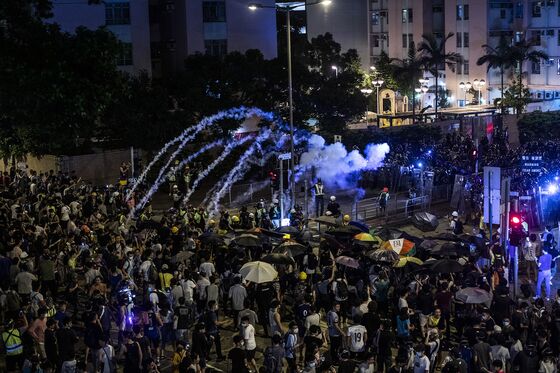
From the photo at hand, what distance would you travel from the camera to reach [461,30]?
70625mm

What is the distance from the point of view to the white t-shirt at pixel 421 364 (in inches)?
575

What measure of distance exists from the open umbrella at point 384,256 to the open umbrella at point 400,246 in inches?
20.7

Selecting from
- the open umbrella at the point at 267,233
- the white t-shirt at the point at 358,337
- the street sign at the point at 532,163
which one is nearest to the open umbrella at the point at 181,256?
the open umbrella at the point at 267,233

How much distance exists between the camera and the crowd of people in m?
15.2

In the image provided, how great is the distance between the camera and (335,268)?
20359mm

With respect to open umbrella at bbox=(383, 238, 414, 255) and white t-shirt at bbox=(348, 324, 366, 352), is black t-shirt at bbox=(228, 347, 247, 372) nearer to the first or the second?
white t-shirt at bbox=(348, 324, 366, 352)

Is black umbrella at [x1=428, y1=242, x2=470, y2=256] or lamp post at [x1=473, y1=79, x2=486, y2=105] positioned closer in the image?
black umbrella at [x1=428, y1=242, x2=470, y2=256]

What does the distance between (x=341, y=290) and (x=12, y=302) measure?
6897 mm

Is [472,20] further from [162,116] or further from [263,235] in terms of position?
[263,235]

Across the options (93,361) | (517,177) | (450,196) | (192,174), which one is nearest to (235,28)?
(192,174)

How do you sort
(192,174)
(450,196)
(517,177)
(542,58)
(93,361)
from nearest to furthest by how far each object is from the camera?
1. (93,361)
2. (517,177)
3. (450,196)
4. (192,174)
5. (542,58)

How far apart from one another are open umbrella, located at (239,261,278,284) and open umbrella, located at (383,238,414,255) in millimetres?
3628

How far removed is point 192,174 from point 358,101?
1035cm

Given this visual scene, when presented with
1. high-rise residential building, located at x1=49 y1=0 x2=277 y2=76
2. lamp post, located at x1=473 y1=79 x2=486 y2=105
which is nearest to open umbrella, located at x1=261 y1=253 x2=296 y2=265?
high-rise residential building, located at x1=49 y1=0 x2=277 y2=76
